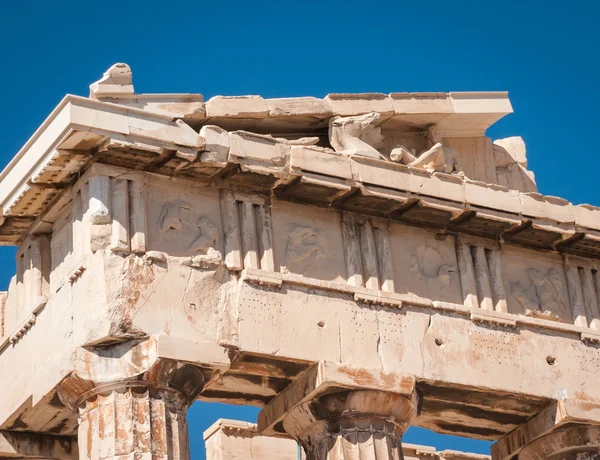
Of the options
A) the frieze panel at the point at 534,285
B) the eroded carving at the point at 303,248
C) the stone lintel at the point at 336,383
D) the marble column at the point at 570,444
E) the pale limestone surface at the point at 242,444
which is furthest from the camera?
the pale limestone surface at the point at 242,444

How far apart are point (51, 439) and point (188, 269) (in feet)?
10.9

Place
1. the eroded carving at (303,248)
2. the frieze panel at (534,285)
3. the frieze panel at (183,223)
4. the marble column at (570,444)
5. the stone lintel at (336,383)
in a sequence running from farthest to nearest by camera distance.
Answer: the frieze panel at (534,285) → the marble column at (570,444) → the eroded carving at (303,248) → the stone lintel at (336,383) → the frieze panel at (183,223)

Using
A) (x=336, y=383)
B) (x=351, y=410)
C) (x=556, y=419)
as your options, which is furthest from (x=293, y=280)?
(x=556, y=419)

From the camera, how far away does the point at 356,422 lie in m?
22.1

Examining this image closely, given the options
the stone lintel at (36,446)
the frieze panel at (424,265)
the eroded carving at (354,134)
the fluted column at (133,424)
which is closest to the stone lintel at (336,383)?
the frieze panel at (424,265)

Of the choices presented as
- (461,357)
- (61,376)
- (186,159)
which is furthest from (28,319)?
(461,357)

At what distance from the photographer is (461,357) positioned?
75.0 ft

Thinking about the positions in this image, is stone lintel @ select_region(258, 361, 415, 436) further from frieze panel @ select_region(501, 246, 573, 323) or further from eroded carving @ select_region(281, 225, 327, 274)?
frieze panel @ select_region(501, 246, 573, 323)

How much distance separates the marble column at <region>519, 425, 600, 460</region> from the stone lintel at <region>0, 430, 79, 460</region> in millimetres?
6267

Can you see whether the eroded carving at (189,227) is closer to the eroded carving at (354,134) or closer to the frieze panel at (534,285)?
the eroded carving at (354,134)

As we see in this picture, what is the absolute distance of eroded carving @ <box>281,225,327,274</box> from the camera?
2228 cm

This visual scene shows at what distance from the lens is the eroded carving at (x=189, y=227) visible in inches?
851

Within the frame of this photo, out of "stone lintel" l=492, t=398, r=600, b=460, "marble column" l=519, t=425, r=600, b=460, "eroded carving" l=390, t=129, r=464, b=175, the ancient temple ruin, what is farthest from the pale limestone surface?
"eroded carving" l=390, t=129, r=464, b=175

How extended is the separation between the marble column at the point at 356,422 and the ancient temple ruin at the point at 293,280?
3 cm
